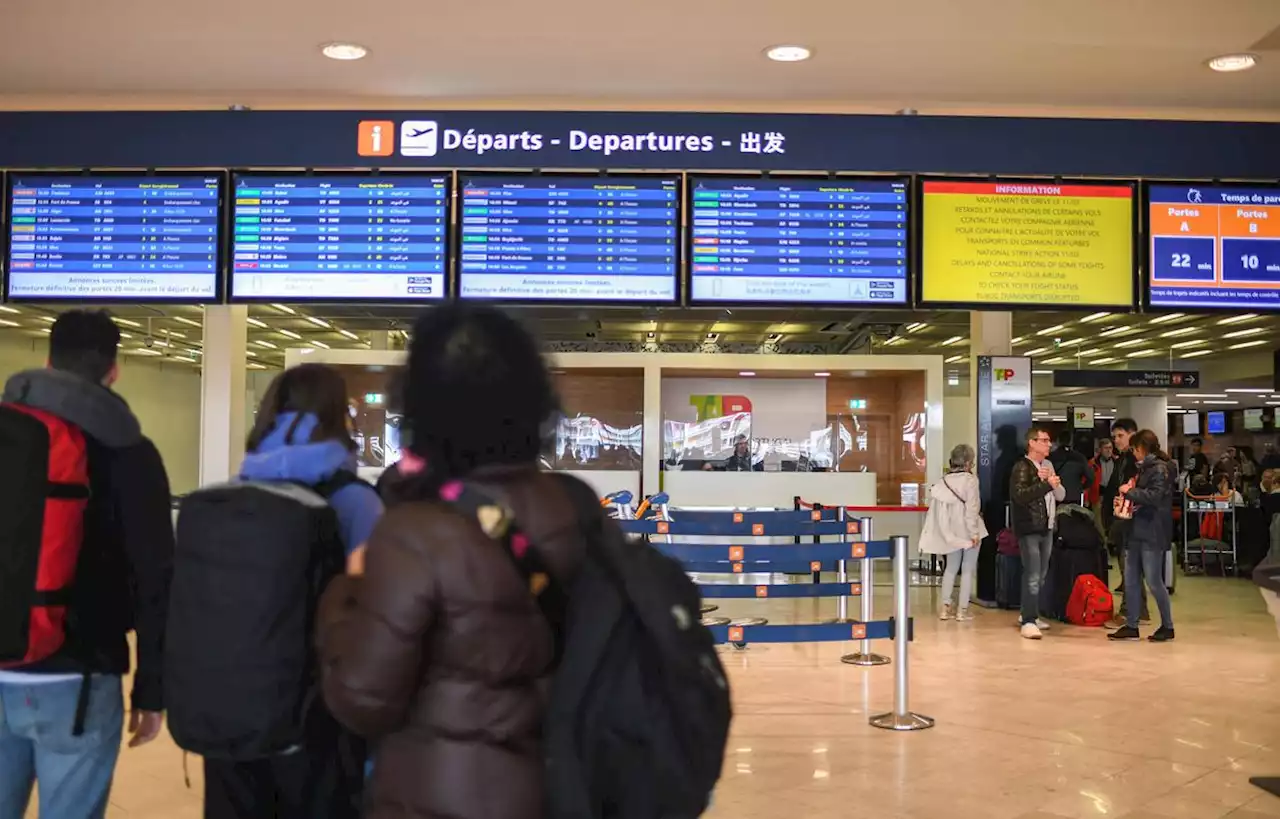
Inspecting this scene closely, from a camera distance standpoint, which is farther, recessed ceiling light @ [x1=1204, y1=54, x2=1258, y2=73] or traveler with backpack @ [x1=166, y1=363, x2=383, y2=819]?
recessed ceiling light @ [x1=1204, y1=54, x2=1258, y2=73]

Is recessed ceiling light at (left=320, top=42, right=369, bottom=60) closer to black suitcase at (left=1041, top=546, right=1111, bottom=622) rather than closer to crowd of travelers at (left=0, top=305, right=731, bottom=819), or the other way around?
crowd of travelers at (left=0, top=305, right=731, bottom=819)

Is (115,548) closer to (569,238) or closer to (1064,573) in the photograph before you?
(569,238)

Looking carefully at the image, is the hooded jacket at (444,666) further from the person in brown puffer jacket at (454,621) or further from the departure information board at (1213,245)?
the departure information board at (1213,245)

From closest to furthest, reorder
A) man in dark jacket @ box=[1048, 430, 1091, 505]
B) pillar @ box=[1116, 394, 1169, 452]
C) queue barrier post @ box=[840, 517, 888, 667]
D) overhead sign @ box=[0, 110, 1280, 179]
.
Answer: overhead sign @ box=[0, 110, 1280, 179] → queue barrier post @ box=[840, 517, 888, 667] → man in dark jacket @ box=[1048, 430, 1091, 505] → pillar @ box=[1116, 394, 1169, 452]

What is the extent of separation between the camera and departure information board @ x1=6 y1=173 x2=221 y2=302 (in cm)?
519

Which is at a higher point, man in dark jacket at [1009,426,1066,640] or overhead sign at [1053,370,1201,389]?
overhead sign at [1053,370,1201,389]

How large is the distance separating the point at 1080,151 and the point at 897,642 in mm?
2516

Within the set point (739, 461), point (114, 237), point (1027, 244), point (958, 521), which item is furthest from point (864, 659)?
point (739, 461)

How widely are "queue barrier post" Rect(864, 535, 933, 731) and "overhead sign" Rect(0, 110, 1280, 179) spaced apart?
184 cm

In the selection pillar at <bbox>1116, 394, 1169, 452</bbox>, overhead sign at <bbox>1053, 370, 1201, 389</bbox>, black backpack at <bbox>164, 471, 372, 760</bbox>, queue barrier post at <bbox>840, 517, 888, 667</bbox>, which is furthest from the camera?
pillar at <bbox>1116, 394, 1169, 452</bbox>

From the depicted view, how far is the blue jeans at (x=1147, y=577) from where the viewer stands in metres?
7.95

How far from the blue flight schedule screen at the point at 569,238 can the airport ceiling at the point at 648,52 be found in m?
0.48

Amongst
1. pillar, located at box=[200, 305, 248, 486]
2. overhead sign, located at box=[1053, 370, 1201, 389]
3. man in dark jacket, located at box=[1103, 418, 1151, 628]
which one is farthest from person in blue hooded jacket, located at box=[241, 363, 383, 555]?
overhead sign, located at box=[1053, 370, 1201, 389]

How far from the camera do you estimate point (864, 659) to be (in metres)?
6.93
